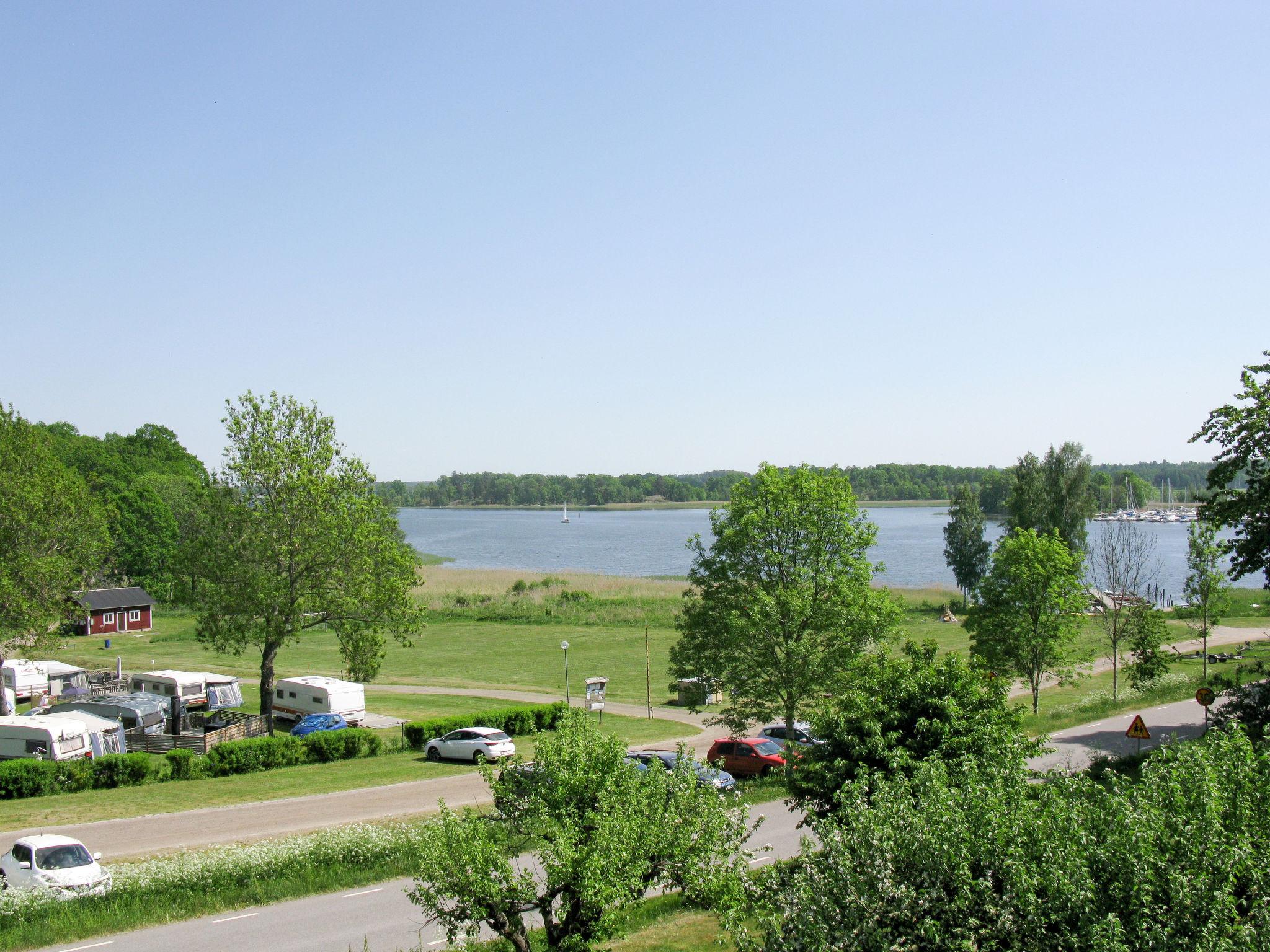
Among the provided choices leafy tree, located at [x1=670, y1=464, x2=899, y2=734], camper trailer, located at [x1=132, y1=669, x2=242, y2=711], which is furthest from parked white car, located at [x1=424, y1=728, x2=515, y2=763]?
camper trailer, located at [x1=132, y1=669, x2=242, y2=711]

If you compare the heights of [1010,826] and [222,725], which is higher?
[1010,826]

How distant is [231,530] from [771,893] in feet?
101

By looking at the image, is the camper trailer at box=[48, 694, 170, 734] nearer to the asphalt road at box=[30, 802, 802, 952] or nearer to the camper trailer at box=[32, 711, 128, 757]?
the camper trailer at box=[32, 711, 128, 757]

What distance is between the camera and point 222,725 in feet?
119

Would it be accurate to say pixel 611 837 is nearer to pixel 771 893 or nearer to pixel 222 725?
pixel 771 893

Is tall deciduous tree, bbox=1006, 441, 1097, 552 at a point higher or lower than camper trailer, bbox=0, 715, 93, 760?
higher

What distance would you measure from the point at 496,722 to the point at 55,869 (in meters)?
19.1

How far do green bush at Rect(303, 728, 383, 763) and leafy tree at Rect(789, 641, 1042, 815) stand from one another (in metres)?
21.2

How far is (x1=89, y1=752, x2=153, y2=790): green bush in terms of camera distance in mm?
27812

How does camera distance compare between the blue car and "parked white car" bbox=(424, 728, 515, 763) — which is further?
the blue car

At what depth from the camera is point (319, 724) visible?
117 ft

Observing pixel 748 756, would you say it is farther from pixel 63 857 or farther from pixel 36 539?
pixel 36 539

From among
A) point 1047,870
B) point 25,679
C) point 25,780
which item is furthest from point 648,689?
point 1047,870

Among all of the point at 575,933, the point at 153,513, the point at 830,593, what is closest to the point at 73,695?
the point at 830,593
